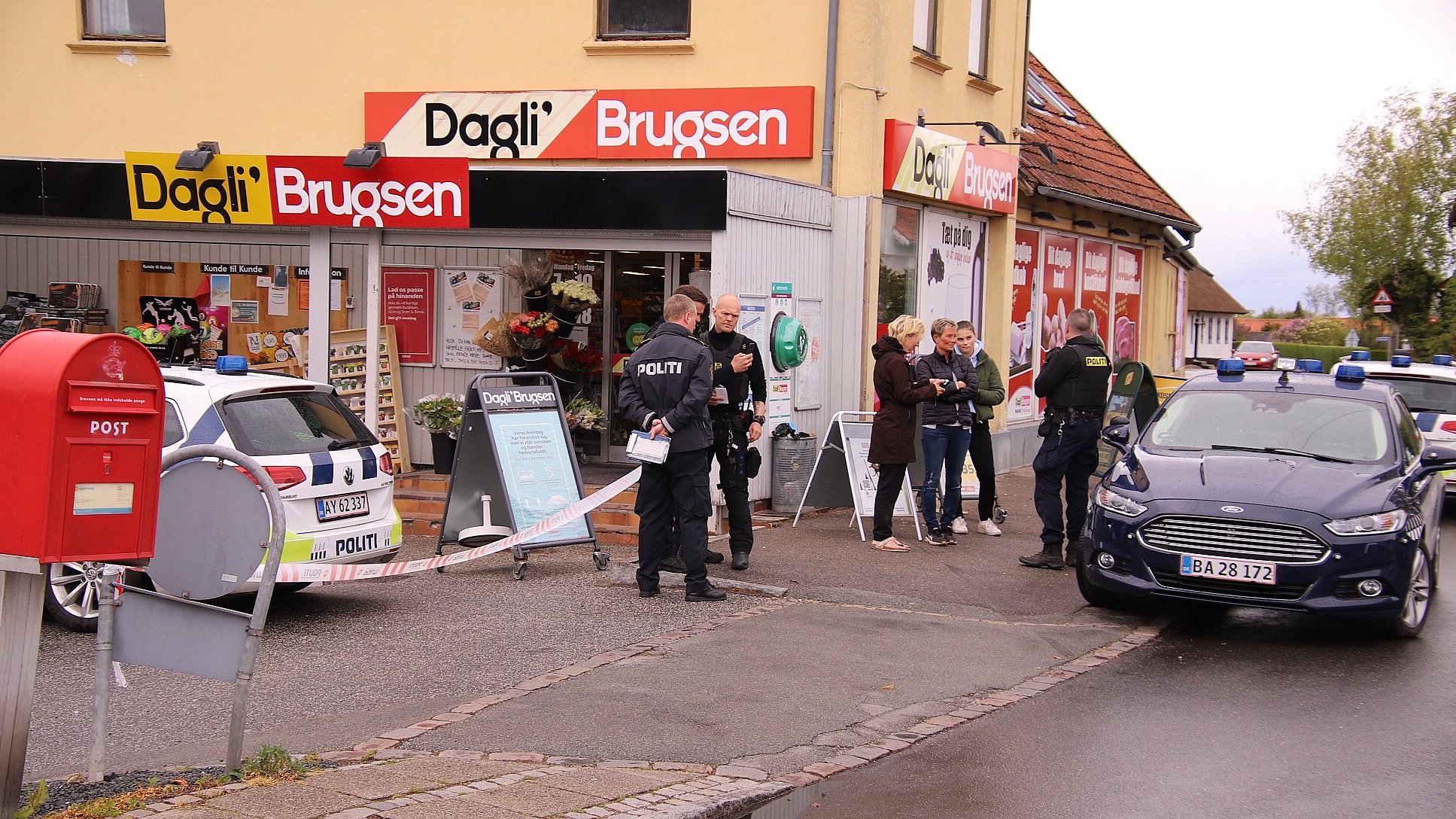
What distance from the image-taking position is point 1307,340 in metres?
71.1

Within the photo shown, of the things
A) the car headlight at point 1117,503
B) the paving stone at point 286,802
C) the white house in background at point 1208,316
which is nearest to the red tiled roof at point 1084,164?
the car headlight at point 1117,503

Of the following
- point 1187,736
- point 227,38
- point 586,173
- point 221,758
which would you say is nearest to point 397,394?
point 586,173

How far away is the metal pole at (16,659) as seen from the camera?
15.5ft

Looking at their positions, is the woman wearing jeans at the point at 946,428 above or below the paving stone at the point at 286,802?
above

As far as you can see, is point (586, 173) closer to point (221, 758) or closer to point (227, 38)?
point (227, 38)

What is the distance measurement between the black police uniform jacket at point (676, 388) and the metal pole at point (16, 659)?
14.6ft

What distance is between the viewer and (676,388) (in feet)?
29.4

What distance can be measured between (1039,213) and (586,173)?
8640mm

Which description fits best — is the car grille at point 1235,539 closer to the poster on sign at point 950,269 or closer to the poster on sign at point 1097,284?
the poster on sign at point 950,269

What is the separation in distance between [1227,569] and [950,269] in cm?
836

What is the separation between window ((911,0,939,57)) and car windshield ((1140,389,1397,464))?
→ 20.1 feet

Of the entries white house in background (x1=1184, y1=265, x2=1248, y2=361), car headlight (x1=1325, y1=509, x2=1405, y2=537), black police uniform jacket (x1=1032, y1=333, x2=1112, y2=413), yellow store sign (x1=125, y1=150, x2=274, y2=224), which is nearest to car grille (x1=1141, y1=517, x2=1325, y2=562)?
car headlight (x1=1325, y1=509, x2=1405, y2=537)

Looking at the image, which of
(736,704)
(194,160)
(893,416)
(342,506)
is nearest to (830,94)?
(893,416)

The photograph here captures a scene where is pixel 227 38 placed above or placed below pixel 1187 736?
above
